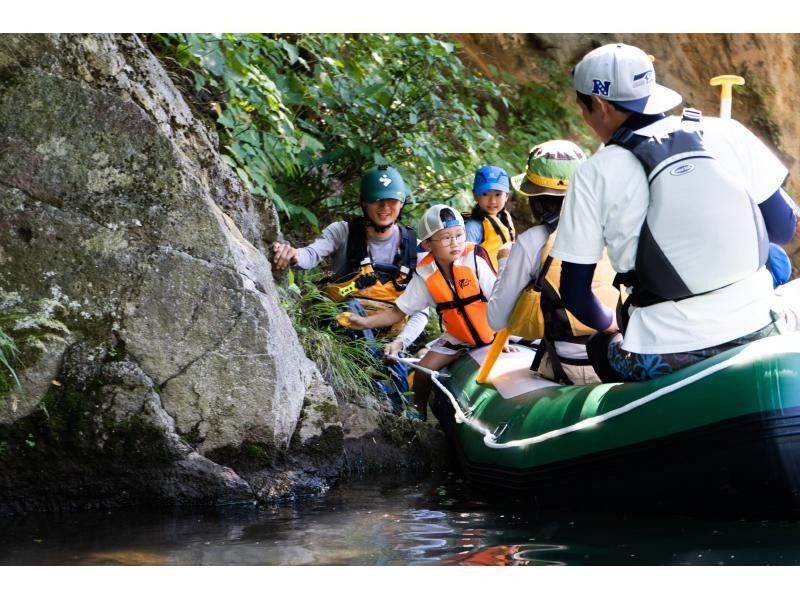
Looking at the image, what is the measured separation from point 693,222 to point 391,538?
1699 millimetres

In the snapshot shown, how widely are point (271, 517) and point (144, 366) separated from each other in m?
0.92

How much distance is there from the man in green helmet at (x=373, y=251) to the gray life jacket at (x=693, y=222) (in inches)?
137

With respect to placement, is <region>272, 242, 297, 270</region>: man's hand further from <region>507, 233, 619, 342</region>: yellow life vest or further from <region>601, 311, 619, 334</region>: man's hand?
<region>601, 311, 619, 334</region>: man's hand

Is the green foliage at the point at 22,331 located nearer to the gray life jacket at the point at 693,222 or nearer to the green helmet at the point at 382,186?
the gray life jacket at the point at 693,222

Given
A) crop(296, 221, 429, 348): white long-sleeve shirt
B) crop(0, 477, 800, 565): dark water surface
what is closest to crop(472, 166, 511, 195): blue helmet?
crop(296, 221, 429, 348): white long-sleeve shirt

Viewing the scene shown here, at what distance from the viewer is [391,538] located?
400 centimetres

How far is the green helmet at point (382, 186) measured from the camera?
7.23 m

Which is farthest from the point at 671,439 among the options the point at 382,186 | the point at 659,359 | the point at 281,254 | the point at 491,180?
the point at 491,180

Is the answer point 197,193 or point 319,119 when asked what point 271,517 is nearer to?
point 197,193

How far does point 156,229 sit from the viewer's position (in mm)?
4801

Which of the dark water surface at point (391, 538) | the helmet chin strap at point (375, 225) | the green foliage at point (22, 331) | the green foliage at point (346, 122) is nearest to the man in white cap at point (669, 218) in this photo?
the dark water surface at point (391, 538)

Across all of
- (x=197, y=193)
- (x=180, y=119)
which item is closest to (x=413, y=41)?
(x=180, y=119)

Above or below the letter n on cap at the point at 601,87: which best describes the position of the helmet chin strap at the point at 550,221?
below

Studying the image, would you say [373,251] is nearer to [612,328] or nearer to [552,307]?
[552,307]
